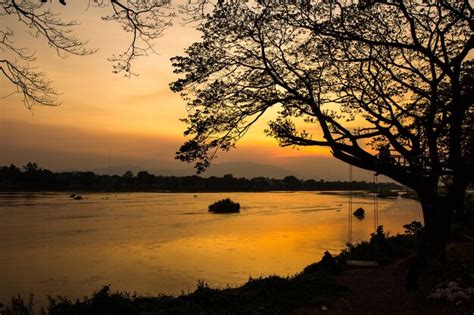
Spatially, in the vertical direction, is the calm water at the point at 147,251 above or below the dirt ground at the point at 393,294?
below

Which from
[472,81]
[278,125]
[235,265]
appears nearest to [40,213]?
[235,265]

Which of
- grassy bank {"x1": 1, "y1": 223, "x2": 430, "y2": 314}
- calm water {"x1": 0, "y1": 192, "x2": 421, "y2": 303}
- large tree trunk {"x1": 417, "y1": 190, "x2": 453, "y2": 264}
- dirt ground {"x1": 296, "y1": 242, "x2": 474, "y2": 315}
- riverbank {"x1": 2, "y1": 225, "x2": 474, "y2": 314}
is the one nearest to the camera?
dirt ground {"x1": 296, "y1": 242, "x2": 474, "y2": 315}

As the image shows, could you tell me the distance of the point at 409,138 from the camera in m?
11.3

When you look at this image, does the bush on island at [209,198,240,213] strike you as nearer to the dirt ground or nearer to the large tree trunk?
the dirt ground

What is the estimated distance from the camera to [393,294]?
8.40 metres

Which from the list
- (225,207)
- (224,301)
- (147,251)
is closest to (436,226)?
(224,301)

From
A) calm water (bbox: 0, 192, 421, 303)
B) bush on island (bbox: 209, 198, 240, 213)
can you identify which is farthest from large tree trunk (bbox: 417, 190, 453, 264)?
bush on island (bbox: 209, 198, 240, 213)

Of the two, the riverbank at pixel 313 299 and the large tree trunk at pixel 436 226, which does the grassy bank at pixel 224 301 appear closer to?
the riverbank at pixel 313 299

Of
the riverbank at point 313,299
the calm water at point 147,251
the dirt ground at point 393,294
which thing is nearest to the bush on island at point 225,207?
the calm water at point 147,251

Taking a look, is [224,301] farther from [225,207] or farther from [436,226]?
[225,207]

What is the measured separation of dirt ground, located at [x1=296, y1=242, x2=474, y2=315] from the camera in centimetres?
714

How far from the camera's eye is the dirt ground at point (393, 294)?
23.4ft

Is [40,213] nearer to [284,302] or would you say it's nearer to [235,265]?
[235,265]

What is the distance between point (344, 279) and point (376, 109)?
4909 mm
